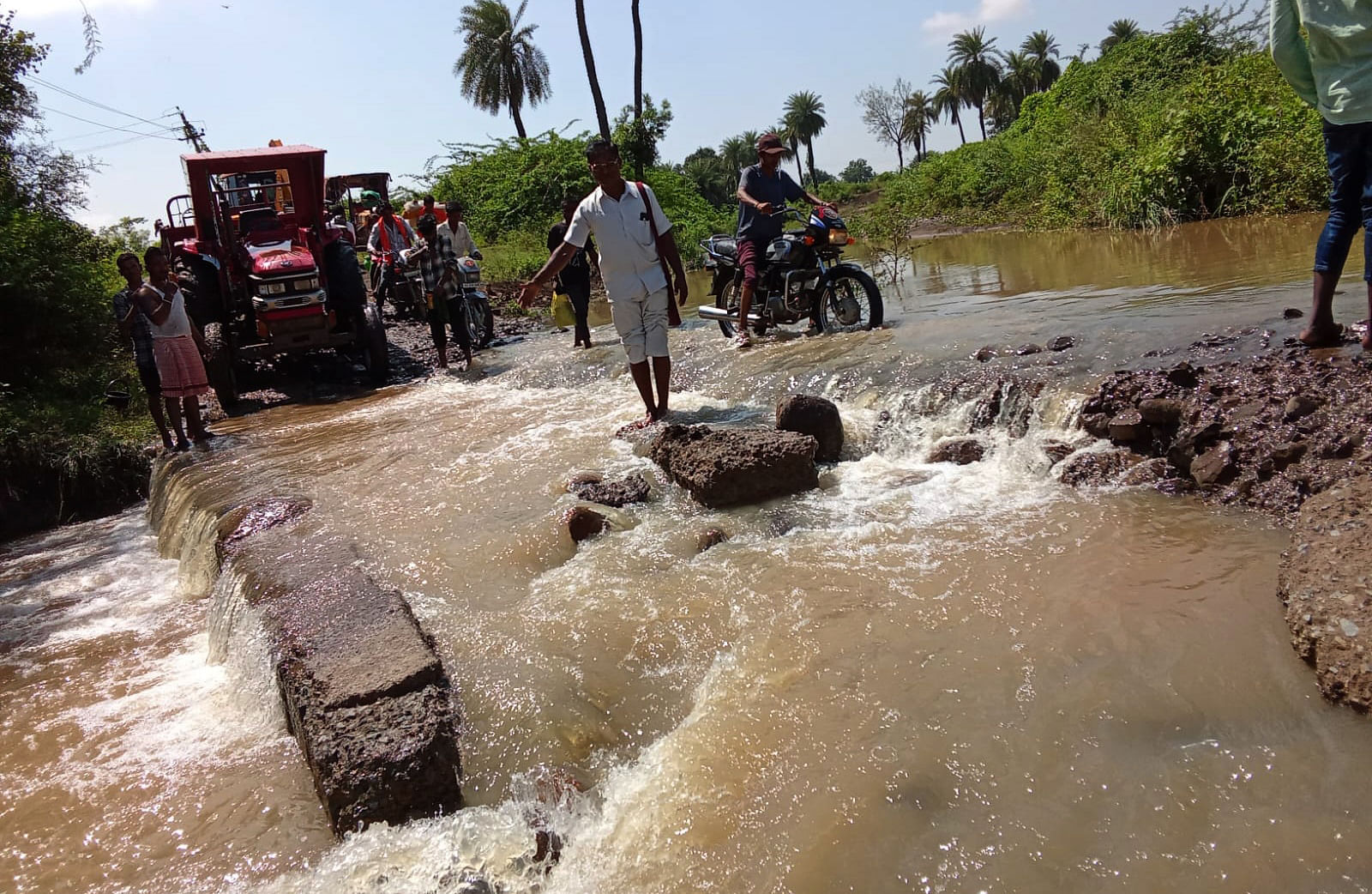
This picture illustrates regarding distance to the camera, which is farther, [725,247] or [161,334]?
[725,247]

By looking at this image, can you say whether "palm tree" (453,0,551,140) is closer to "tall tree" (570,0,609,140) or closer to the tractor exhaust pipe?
"tall tree" (570,0,609,140)

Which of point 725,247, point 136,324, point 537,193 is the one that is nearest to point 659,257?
point 725,247

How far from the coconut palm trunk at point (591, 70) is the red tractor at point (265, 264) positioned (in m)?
16.1

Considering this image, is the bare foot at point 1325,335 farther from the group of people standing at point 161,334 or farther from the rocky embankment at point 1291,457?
the group of people standing at point 161,334

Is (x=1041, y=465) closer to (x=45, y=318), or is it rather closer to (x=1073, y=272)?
(x=1073, y=272)

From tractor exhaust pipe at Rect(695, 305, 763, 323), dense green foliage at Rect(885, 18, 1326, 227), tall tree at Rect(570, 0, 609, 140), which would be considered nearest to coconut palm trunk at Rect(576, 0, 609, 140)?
tall tree at Rect(570, 0, 609, 140)

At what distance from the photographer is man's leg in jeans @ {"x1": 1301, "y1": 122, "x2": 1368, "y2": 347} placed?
4.07 m

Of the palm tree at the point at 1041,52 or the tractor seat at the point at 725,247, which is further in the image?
the palm tree at the point at 1041,52

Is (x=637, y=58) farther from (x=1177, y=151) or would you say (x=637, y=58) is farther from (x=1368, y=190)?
(x=1368, y=190)

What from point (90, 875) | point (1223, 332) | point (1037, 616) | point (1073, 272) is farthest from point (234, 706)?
point (1073, 272)

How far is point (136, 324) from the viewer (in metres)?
7.16

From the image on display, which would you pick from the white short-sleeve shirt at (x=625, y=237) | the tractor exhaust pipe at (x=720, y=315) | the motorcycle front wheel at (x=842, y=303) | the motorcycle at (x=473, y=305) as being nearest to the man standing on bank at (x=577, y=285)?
the motorcycle at (x=473, y=305)

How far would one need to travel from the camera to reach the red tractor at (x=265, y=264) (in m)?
8.86

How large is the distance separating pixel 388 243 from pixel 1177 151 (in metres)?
12.2
